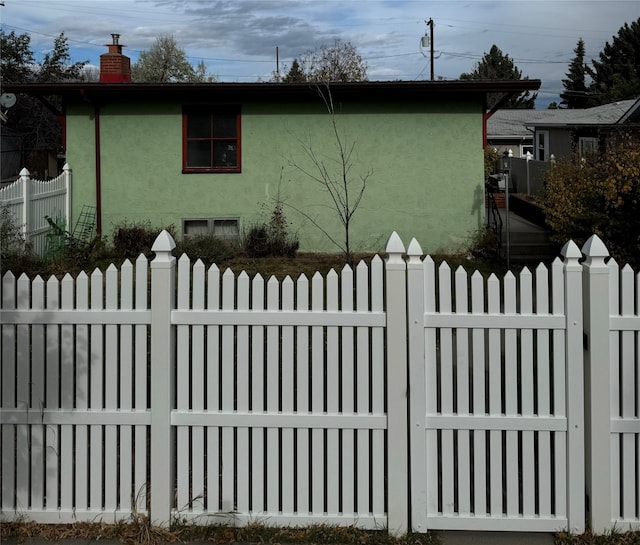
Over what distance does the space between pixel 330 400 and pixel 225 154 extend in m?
11.8

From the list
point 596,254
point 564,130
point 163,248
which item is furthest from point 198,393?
point 564,130

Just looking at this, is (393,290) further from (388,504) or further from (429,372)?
(388,504)

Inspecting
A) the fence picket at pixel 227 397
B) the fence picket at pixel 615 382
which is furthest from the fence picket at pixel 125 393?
the fence picket at pixel 615 382

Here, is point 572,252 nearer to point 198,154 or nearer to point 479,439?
point 479,439

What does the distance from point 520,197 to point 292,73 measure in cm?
3664

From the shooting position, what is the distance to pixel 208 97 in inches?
588

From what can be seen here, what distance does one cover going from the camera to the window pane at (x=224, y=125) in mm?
15148

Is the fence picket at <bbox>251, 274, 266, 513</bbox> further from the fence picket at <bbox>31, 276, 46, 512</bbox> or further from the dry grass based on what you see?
the fence picket at <bbox>31, 276, 46, 512</bbox>

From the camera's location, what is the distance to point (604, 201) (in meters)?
10.8

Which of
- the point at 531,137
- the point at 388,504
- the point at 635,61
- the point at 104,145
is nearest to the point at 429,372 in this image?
the point at 388,504

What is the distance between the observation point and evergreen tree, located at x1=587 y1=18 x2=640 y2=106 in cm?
5925

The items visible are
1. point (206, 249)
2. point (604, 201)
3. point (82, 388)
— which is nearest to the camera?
point (82, 388)

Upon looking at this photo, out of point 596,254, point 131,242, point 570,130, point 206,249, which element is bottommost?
point 596,254

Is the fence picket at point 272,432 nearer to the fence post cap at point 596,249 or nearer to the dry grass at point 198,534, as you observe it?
the dry grass at point 198,534
